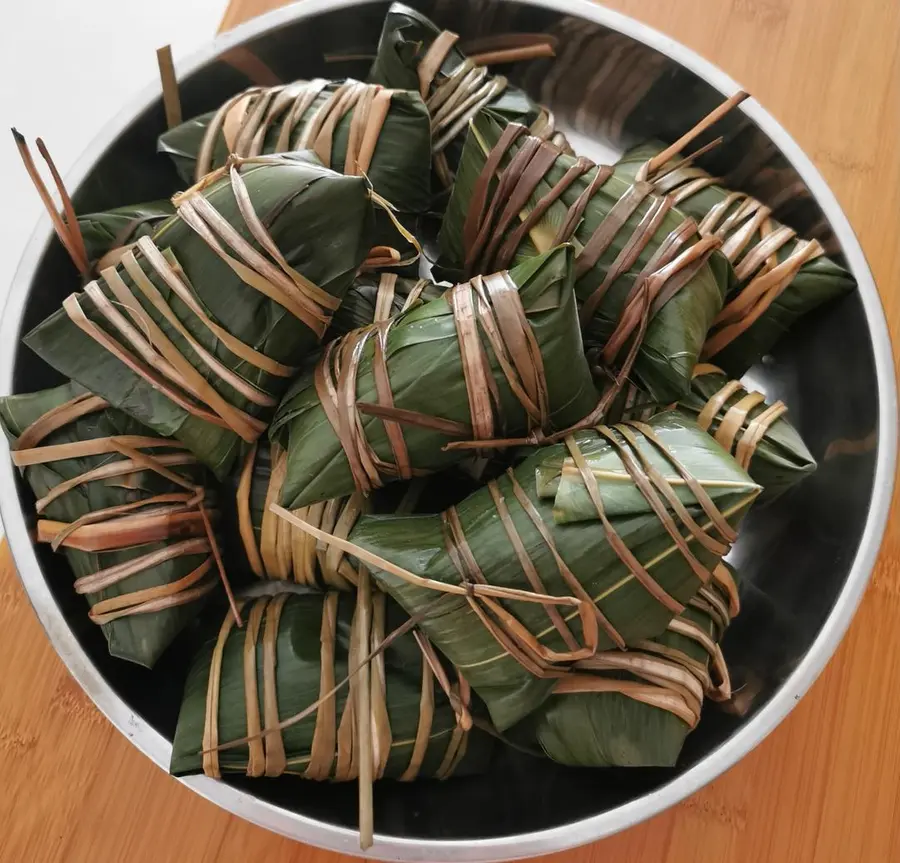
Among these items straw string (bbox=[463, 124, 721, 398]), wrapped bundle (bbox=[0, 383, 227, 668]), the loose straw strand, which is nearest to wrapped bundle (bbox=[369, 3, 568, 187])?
straw string (bbox=[463, 124, 721, 398])

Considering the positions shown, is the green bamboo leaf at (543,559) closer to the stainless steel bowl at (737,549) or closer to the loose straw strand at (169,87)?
the stainless steel bowl at (737,549)

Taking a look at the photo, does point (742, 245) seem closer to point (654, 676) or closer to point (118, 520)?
point (654, 676)

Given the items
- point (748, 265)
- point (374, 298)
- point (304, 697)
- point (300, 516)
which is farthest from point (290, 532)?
point (748, 265)

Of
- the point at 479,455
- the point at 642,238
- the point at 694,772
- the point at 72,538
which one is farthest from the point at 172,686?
the point at 642,238

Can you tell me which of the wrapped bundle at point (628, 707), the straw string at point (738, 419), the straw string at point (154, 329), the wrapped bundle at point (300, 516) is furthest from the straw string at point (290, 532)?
the straw string at point (738, 419)

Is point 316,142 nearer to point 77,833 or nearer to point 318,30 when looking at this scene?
point 318,30

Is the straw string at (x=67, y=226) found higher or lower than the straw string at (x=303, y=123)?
lower

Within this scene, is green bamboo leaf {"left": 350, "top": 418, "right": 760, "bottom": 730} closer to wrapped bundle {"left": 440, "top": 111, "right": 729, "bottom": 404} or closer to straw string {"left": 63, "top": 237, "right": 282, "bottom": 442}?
wrapped bundle {"left": 440, "top": 111, "right": 729, "bottom": 404}
